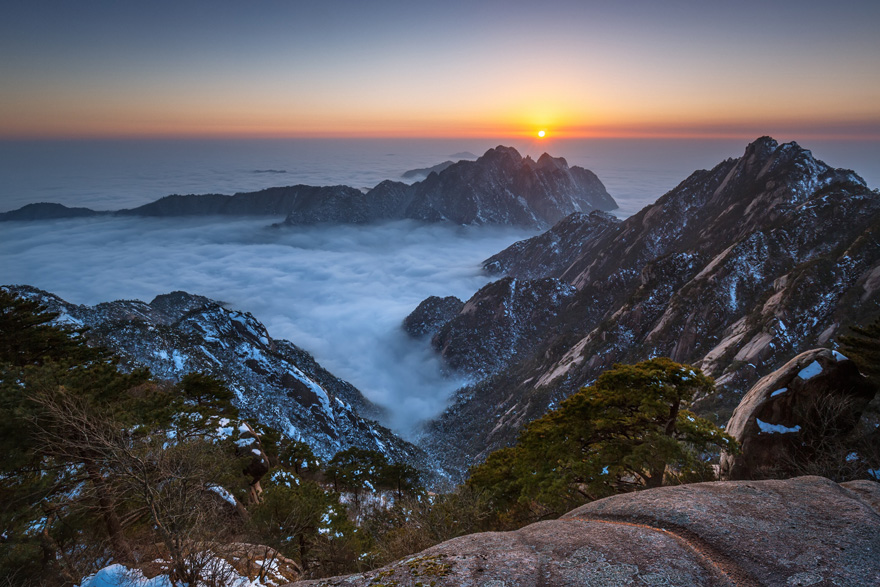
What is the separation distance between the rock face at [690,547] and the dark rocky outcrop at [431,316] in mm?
166691

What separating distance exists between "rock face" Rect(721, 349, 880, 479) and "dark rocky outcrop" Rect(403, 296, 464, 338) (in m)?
158

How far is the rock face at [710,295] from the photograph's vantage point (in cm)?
5853

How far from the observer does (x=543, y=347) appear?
426 ft

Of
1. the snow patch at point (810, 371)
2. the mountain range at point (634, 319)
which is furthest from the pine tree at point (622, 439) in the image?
the mountain range at point (634, 319)

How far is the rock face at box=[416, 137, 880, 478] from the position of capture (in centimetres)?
5853

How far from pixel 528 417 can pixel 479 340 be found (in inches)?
2467

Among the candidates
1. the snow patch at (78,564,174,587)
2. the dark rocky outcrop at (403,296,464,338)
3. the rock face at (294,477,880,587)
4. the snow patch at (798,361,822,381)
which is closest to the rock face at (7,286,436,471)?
the snow patch at (78,564,174,587)

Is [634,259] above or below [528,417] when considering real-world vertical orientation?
above

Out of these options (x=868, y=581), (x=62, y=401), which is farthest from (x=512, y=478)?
(x=62, y=401)

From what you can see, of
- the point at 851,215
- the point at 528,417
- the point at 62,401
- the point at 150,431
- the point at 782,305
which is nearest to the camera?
the point at 62,401

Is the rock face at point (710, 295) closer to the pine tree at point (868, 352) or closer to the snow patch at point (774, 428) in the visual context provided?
the pine tree at point (868, 352)

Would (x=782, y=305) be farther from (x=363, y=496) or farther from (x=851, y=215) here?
(x=363, y=496)

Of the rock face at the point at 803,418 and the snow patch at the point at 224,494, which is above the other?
the rock face at the point at 803,418

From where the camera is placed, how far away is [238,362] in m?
82.3
